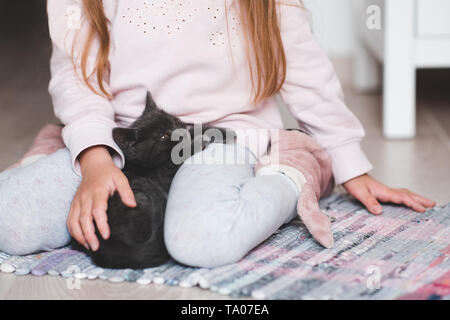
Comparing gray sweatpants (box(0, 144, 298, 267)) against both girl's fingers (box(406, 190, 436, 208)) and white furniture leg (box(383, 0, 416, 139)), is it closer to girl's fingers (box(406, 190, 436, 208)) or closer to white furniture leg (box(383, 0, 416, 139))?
girl's fingers (box(406, 190, 436, 208))

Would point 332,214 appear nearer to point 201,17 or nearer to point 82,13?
point 201,17

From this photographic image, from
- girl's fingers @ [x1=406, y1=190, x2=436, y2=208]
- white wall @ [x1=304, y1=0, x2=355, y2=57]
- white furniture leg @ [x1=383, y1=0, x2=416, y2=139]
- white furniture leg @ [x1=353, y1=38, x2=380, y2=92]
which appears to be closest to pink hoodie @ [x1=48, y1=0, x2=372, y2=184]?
girl's fingers @ [x1=406, y1=190, x2=436, y2=208]

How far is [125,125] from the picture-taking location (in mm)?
960

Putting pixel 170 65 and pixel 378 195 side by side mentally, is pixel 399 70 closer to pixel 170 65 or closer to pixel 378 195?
pixel 378 195

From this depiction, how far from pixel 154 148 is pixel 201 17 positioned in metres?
0.21

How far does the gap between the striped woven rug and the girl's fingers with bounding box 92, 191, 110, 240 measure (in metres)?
0.05

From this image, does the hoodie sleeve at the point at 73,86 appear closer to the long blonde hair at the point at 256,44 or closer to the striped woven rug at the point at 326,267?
the long blonde hair at the point at 256,44

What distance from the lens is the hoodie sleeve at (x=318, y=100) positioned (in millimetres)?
970

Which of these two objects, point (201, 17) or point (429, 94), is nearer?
point (201, 17)

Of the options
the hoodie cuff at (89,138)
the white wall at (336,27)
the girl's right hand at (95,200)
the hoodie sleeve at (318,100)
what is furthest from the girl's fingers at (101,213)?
the white wall at (336,27)

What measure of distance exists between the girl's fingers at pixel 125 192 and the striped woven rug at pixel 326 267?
0.27 ft

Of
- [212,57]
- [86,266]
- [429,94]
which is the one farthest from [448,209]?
[429,94]
